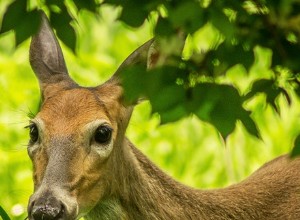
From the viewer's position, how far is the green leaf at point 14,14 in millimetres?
4723

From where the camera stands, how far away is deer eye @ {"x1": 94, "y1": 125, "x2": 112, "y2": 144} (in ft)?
21.4

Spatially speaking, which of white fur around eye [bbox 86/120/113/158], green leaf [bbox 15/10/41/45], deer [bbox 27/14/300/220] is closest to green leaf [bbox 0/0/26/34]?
green leaf [bbox 15/10/41/45]

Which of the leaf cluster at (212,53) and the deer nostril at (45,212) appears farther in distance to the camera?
the deer nostril at (45,212)

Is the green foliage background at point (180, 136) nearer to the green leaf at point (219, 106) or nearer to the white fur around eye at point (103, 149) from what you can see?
the white fur around eye at point (103, 149)

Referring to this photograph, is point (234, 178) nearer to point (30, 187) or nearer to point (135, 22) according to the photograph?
point (30, 187)

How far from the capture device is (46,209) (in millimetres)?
5895

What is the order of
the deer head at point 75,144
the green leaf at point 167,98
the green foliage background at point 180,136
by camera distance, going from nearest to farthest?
the green leaf at point 167,98
the deer head at point 75,144
the green foliage background at point 180,136

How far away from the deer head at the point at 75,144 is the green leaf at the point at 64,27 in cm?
102

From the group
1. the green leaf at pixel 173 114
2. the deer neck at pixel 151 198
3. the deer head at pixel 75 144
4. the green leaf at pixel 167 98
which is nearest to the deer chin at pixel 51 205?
the deer head at pixel 75 144

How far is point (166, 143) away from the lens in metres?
9.90

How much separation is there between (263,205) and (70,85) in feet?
4.86

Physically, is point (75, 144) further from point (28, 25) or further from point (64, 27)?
point (28, 25)

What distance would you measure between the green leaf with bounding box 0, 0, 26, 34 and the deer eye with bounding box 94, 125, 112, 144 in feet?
6.02

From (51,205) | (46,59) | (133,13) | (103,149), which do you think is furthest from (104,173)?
(133,13)
